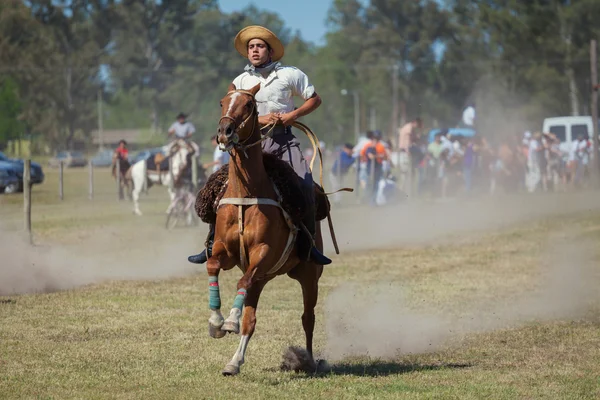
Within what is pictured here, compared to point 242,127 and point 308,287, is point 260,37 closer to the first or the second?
point 242,127

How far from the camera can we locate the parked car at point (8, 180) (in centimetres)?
3734

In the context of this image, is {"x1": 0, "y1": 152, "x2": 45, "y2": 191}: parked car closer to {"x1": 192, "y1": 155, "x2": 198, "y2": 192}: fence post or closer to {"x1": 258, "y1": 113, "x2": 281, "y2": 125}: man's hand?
{"x1": 192, "y1": 155, "x2": 198, "y2": 192}: fence post

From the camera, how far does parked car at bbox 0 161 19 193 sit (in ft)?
123

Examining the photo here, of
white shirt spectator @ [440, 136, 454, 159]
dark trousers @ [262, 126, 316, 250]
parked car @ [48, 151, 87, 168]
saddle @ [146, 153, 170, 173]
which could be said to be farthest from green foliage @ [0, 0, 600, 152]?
dark trousers @ [262, 126, 316, 250]

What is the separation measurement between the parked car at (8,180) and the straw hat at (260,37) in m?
28.0

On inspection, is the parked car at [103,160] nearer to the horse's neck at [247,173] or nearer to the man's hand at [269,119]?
the man's hand at [269,119]

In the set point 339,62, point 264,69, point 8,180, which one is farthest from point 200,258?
point 339,62

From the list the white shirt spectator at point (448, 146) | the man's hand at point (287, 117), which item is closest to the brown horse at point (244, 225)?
the man's hand at point (287, 117)

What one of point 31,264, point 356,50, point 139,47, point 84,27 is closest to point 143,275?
point 31,264

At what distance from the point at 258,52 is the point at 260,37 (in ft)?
0.48

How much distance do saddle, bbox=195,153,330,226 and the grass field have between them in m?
1.32

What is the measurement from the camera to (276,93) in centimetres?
958

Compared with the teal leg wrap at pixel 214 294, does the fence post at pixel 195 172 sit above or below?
above

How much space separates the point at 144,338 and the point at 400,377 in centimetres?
299
